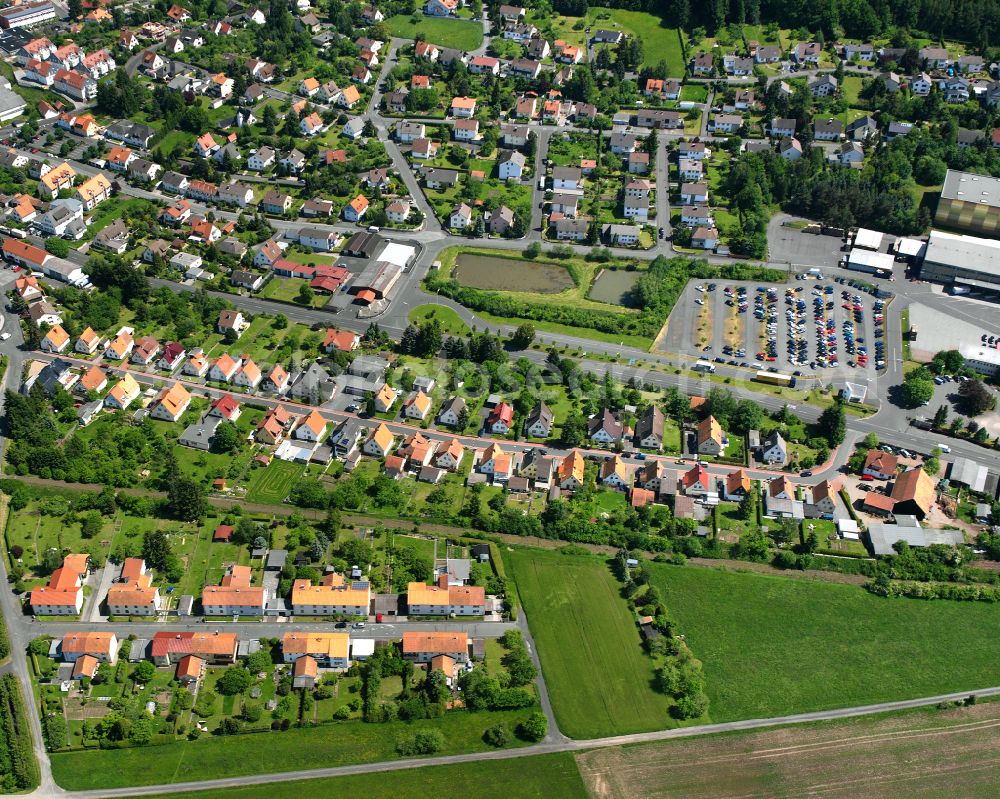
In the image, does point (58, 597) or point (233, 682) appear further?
point (58, 597)

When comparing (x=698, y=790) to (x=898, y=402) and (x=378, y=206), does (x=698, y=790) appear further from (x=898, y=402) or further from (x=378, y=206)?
(x=378, y=206)

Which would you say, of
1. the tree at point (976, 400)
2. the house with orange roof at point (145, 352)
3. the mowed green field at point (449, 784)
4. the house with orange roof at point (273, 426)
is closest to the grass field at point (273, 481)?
the house with orange roof at point (273, 426)

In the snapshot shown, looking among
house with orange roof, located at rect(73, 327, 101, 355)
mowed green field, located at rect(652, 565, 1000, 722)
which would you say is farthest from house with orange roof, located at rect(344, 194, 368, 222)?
mowed green field, located at rect(652, 565, 1000, 722)

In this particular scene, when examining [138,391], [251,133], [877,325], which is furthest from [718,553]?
[251,133]

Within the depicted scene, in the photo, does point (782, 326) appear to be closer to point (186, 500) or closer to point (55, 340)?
point (186, 500)

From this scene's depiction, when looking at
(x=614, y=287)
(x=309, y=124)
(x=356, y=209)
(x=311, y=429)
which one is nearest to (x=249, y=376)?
(x=311, y=429)

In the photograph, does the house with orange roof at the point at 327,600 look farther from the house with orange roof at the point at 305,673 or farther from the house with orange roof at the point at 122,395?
the house with orange roof at the point at 122,395

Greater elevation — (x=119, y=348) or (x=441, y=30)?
(x=441, y=30)
